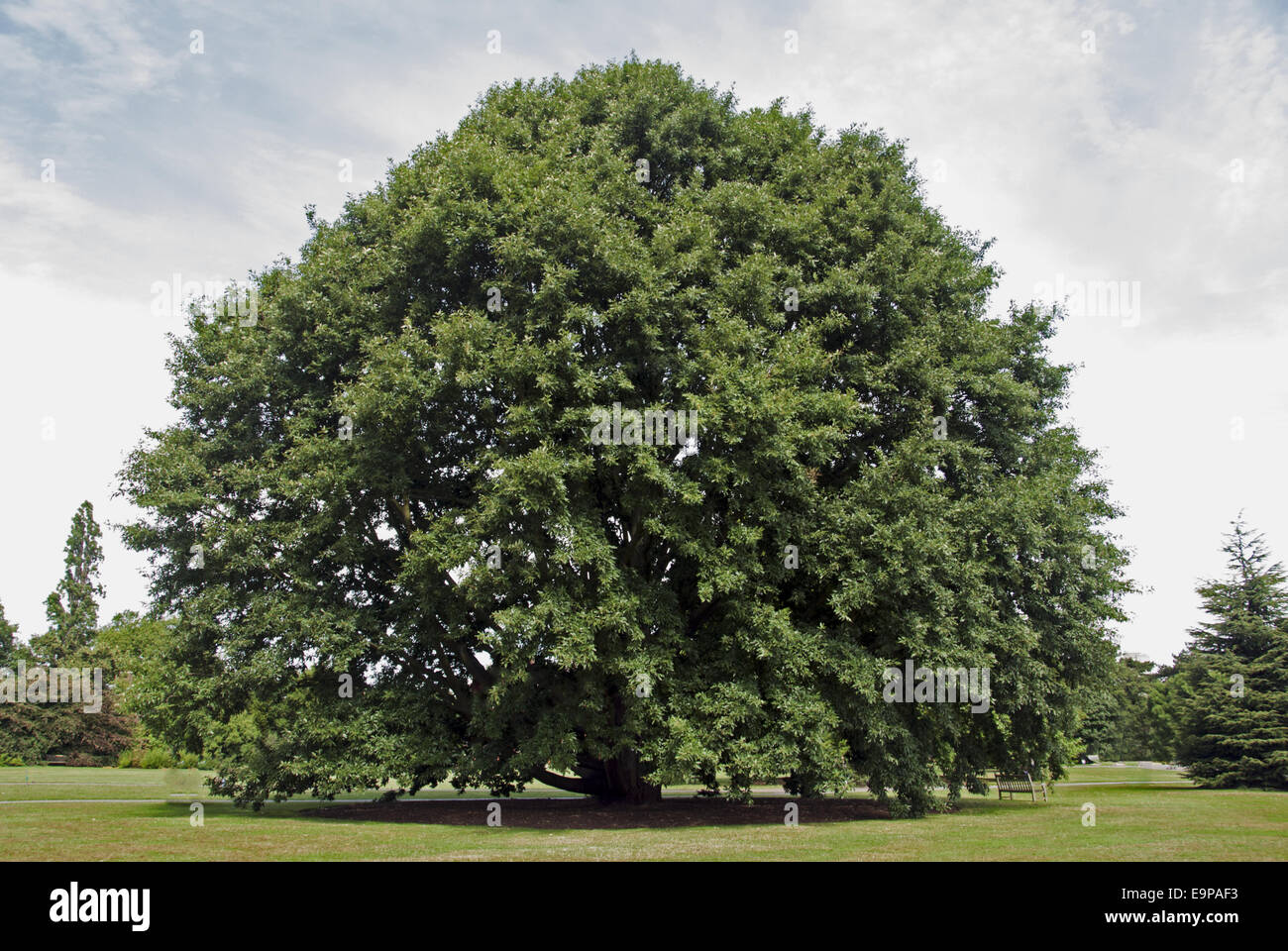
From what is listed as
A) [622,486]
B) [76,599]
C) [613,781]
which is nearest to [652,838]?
[622,486]

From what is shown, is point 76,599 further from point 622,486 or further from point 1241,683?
point 1241,683

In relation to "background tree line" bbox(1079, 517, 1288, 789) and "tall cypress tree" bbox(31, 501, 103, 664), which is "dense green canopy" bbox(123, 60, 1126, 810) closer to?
"background tree line" bbox(1079, 517, 1288, 789)

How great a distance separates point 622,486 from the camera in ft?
66.0

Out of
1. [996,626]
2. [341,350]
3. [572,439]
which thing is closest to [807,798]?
[996,626]

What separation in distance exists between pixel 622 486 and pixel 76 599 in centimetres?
7364

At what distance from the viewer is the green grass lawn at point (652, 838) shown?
11.5 m

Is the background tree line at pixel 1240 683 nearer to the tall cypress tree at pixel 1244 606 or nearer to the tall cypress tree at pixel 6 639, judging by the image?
the tall cypress tree at pixel 1244 606

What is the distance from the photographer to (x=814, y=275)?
74.4 ft

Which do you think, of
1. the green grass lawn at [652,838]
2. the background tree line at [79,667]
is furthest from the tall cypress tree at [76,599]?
the green grass lawn at [652,838]

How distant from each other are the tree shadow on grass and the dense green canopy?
98cm

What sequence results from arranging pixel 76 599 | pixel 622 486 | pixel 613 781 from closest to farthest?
pixel 622 486 < pixel 613 781 < pixel 76 599

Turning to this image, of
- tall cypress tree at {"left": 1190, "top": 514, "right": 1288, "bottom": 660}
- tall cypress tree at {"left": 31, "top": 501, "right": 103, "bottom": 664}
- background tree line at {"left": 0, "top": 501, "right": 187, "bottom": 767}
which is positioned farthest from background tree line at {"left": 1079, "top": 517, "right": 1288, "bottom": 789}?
tall cypress tree at {"left": 31, "top": 501, "right": 103, "bottom": 664}

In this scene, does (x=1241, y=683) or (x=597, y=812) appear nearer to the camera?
(x=597, y=812)

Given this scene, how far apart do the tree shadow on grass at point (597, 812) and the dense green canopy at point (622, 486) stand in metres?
0.98
